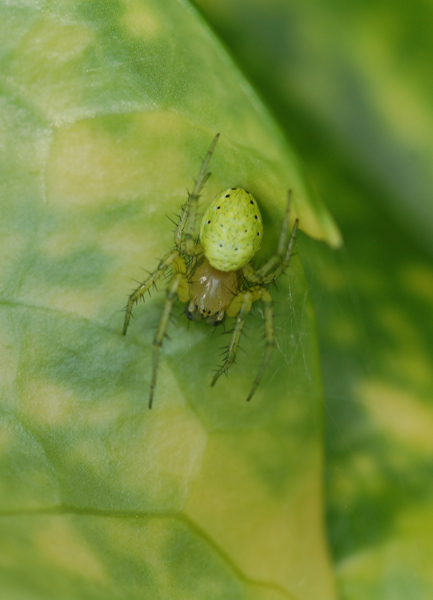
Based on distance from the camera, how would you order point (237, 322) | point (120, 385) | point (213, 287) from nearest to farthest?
1. point (120, 385)
2. point (237, 322)
3. point (213, 287)

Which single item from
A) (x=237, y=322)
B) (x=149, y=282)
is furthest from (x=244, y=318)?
(x=149, y=282)

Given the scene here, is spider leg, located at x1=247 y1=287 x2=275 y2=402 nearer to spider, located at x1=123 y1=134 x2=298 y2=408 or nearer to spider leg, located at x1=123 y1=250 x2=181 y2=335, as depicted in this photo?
spider, located at x1=123 y1=134 x2=298 y2=408

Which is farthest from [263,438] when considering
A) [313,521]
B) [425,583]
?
[425,583]

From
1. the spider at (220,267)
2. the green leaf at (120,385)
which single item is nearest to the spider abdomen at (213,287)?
the spider at (220,267)

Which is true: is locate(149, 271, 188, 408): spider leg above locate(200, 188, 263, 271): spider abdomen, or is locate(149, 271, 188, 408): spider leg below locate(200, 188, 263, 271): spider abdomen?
below

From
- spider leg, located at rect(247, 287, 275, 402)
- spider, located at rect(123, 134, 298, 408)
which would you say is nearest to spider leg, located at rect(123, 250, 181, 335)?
spider, located at rect(123, 134, 298, 408)

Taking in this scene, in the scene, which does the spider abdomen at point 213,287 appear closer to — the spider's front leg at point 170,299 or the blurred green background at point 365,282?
the spider's front leg at point 170,299

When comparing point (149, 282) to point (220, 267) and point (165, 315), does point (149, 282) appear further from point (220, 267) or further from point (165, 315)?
point (220, 267)
